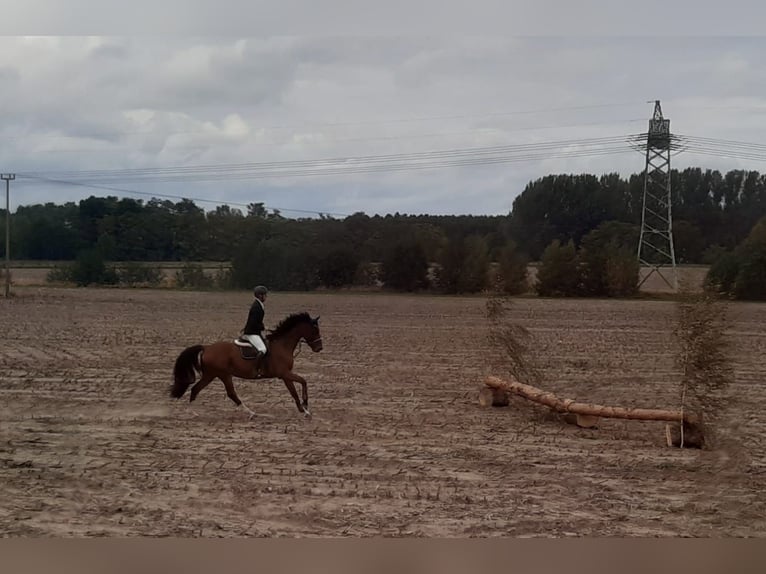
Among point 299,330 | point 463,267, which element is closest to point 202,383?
point 299,330

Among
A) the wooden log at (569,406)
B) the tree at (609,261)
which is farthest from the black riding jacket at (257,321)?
the tree at (609,261)

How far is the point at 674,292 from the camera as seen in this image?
530 centimetres

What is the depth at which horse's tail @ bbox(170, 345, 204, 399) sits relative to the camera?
522cm

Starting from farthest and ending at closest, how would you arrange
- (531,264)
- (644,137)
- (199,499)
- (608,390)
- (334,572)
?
(608,390)
(531,264)
(644,137)
(199,499)
(334,572)

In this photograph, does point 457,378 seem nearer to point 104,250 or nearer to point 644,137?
point 644,137

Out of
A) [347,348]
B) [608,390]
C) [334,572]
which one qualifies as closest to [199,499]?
[334,572]

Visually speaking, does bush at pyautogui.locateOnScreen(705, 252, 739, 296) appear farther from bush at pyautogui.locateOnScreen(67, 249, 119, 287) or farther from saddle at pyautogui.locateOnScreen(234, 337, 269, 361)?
bush at pyautogui.locateOnScreen(67, 249, 119, 287)

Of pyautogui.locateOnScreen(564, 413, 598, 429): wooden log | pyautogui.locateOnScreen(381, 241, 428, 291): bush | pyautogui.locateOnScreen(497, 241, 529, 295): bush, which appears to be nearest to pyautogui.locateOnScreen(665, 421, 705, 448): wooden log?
pyautogui.locateOnScreen(564, 413, 598, 429): wooden log

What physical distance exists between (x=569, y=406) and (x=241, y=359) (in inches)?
91.9

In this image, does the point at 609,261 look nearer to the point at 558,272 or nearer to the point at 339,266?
the point at 558,272

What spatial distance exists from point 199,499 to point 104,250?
1.91 meters

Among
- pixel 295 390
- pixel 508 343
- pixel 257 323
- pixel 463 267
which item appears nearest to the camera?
pixel 257 323

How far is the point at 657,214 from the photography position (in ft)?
17.7

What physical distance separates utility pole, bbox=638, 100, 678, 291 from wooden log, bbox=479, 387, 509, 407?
1281mm
